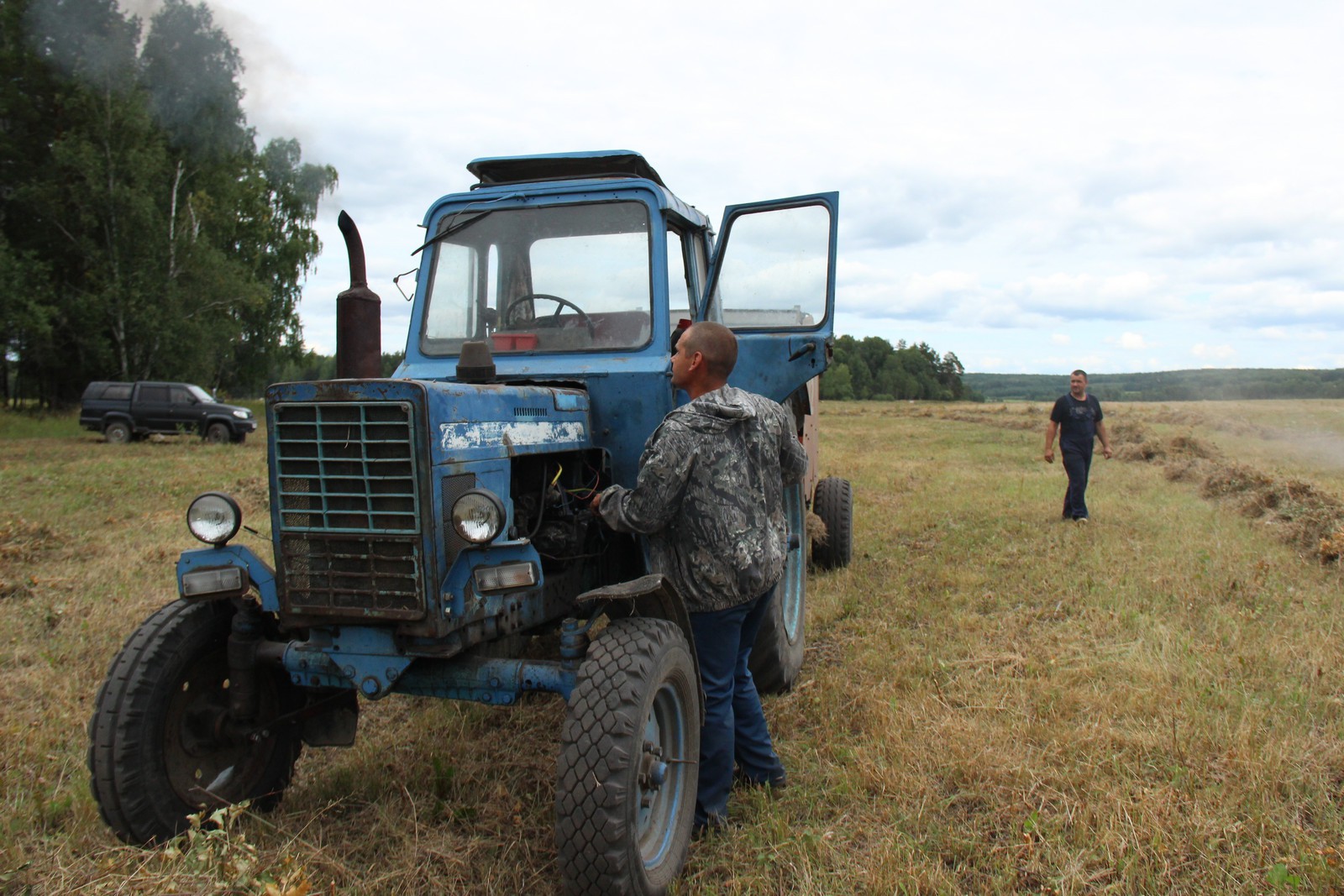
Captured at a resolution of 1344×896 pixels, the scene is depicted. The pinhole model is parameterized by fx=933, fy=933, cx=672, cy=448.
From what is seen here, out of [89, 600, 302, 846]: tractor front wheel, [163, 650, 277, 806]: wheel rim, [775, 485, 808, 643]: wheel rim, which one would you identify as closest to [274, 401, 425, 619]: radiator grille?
[89, 600, 302, 846]: tractor front wheel

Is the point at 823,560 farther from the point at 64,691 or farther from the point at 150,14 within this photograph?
the point at 150,14

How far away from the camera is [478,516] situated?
292 centimetres

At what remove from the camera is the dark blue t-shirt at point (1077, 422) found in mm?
9414

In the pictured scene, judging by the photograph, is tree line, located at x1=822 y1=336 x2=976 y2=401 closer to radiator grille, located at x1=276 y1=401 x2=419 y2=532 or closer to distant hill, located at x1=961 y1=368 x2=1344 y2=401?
distant hill, located at x1=961 y1=368 x2=1344 y2=401

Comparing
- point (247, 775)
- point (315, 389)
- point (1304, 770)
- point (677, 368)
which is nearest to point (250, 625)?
point (247, 775)

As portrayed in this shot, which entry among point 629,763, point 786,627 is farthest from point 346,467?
point 786,627

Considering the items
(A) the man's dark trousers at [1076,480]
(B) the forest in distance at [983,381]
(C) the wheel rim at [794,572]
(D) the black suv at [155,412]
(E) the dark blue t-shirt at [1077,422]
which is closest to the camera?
(C) the wheel rim at [794,572]

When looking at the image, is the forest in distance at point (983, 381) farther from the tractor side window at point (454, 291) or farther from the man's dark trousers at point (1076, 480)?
the tractor side window at point (454, 291)

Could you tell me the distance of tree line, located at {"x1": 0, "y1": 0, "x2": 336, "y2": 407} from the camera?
75.9 ft

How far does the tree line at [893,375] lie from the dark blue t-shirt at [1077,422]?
43.2 metres

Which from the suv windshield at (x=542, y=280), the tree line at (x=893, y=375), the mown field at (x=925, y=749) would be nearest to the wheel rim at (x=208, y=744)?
the mown field at (x=925, y=749)

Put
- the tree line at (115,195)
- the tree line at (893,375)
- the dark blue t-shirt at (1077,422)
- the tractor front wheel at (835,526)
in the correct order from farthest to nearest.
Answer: the tree line at (893,375) < the tree line at (115,195) < the dark blue t-shirt at (1077,422) < the tractor front wheel at (835,526)

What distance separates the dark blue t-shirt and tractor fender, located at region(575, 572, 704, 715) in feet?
23.9

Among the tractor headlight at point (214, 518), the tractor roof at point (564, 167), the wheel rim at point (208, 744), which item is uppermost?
the tractor roof at point (564, 167)
